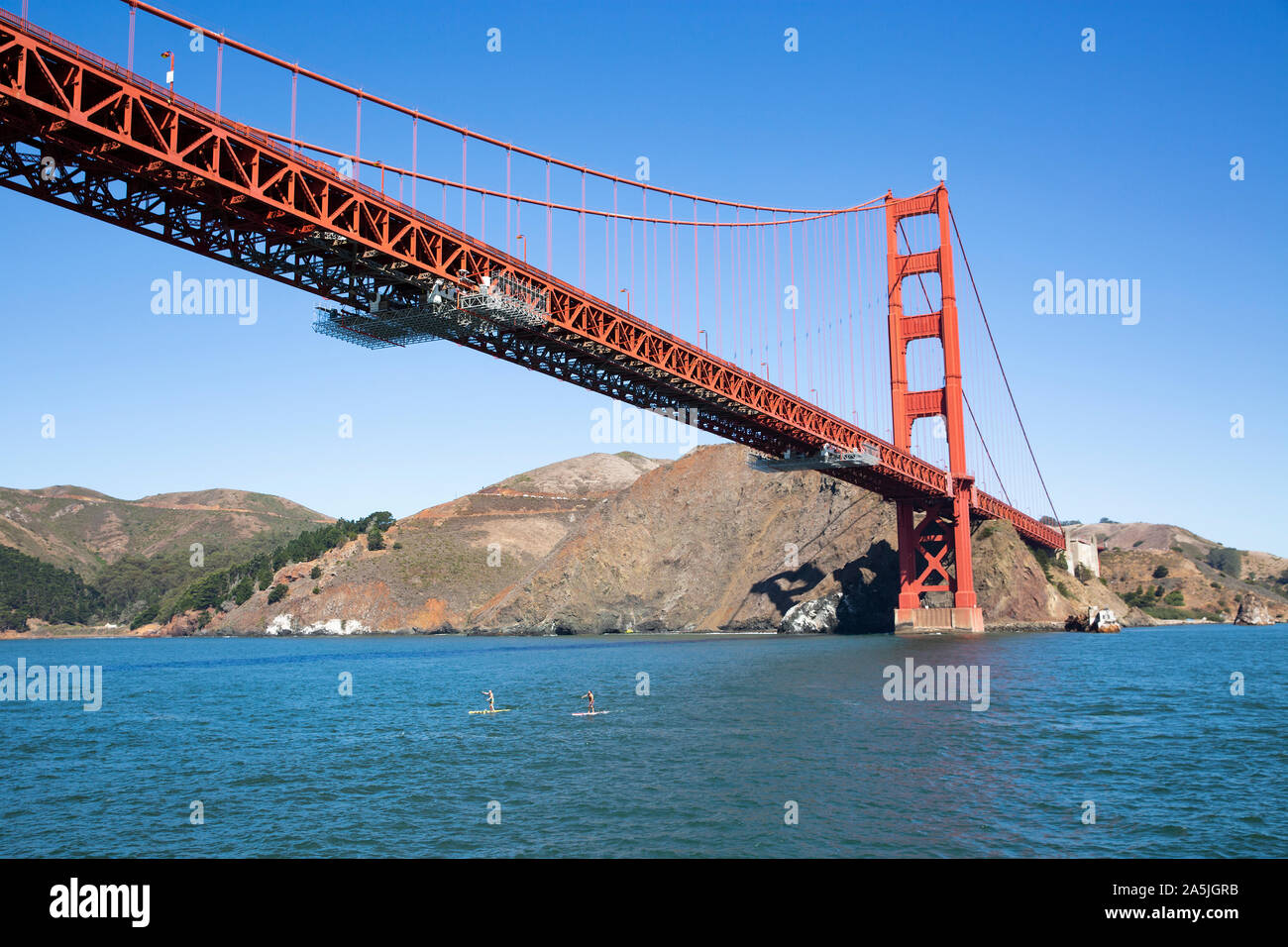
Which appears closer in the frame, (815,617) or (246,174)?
(246,174)

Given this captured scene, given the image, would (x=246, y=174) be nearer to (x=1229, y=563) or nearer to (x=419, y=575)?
(x=419, y=575)

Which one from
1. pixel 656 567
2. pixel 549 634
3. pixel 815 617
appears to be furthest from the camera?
pixel 656 567

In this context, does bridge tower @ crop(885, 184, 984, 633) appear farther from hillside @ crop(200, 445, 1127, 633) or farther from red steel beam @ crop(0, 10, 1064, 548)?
red steel beam @ crop(0, 10, 1064, 548)

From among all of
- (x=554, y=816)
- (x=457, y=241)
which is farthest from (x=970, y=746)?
(x=457, y=241)

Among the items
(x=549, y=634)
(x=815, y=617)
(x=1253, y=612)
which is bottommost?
(x=549, y=634)

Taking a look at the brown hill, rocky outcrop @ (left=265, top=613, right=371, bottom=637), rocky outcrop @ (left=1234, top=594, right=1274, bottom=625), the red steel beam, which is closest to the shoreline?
rocky outcrop @ (left=265, top=613, right=371, bottom=637)

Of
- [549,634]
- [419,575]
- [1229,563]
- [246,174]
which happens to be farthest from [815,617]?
[1229,563]
